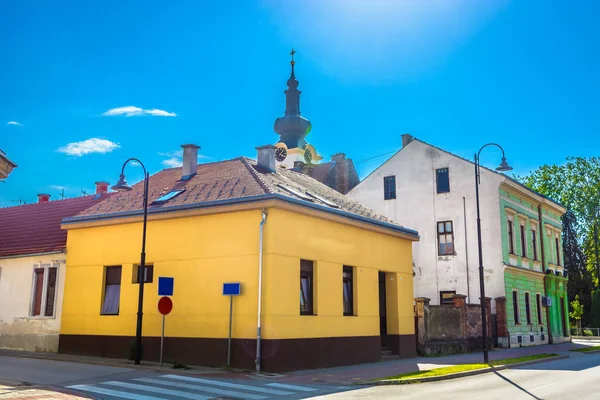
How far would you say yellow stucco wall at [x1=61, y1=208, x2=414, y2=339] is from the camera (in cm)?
1817

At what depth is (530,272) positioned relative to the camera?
37.0 m

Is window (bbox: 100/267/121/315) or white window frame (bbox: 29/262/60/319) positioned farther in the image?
white window frame (bbox: 29/262/60/319)

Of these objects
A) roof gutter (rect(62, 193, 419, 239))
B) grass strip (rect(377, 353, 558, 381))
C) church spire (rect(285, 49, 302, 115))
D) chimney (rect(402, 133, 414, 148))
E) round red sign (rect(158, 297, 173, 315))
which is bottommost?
grass strip (rect(377, 353, 558, 381))

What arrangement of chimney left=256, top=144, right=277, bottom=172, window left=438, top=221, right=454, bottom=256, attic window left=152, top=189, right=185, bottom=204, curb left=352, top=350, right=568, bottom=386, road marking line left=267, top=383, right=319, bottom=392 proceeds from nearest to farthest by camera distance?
road marking line left=267, top=383, right=319, bottom=392
curb left=352, top=350, right=568, bottom=386
attic window left=152, top=189, right=185, bottom=204
chimney left=256, top=144, right=277, bottom=172
window left=438, top=221, right=454, bottom=256

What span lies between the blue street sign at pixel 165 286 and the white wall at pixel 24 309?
621cm

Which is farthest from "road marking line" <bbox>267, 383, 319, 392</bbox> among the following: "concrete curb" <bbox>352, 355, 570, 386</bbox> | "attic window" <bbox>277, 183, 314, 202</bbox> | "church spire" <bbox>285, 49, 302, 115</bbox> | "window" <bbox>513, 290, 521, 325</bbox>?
"church spire" <bbox>285, 49, 302, 115</bbox>

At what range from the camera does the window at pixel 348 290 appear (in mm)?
21375

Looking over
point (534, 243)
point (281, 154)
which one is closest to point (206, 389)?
point (534, 243)

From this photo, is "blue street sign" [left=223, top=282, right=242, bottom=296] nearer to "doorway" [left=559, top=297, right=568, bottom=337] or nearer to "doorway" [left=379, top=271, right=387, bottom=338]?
"doorway" [left=379, top=271, right=387, bottom=338]

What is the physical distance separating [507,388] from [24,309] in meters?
17.1

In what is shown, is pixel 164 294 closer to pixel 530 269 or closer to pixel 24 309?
pixel 24 309

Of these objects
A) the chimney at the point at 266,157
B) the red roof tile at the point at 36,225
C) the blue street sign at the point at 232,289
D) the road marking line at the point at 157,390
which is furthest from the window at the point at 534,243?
the road marking line at the point at 157,390

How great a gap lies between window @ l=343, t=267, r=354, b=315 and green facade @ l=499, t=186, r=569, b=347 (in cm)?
1448

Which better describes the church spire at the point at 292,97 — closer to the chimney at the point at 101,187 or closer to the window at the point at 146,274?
the chimney at the point at 101,187
